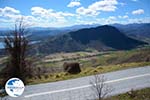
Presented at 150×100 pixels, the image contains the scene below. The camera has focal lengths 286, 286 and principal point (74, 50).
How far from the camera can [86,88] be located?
49.6ft

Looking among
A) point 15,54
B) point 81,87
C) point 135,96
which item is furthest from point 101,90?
point 15,54

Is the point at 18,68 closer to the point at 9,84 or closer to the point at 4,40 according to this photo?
the point at 4,40

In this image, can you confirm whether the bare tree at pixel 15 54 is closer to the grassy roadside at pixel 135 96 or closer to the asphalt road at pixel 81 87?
the asphalt road at pixel 81 87

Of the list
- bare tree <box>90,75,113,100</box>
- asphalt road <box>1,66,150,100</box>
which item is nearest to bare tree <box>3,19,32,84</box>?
asphalt road <box>1,66,150,100</box>

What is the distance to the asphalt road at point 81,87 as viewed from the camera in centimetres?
1365

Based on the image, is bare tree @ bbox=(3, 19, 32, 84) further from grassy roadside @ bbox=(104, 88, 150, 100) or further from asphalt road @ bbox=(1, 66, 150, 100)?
grassy roadside @ bbox=(104, 88, 150, 100)

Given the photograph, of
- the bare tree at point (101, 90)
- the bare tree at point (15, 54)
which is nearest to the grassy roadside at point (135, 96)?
the bare tree at point (101, 90)

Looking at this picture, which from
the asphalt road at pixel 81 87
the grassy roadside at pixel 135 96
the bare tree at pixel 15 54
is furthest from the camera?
the bare tree at pixel 15 54

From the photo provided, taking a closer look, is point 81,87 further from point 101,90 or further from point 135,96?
point 135,96

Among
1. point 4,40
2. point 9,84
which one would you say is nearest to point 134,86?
point 9,84

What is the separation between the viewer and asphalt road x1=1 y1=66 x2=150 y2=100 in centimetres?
1365

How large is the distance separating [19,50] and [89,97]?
23.9 feet

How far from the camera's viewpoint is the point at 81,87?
50.3 feet

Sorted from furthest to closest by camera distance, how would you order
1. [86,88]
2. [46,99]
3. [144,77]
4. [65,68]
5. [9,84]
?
[65,68] → [144,77] → [86,88] → [46,99] → [9,84]
